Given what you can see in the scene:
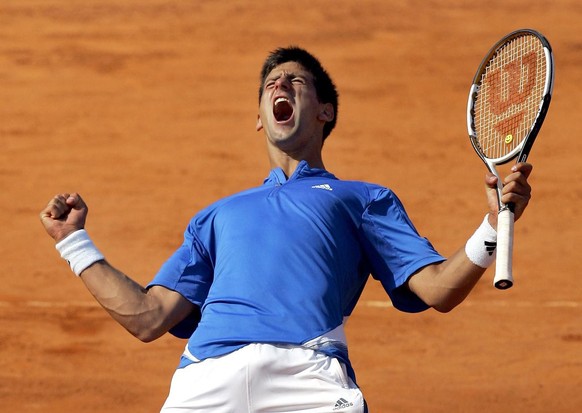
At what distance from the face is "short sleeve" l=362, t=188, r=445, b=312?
0.51 m

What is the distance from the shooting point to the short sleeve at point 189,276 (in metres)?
5.20

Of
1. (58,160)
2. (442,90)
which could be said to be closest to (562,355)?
(442,90)

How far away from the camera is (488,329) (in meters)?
9.28

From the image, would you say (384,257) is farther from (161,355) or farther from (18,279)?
(18,279)

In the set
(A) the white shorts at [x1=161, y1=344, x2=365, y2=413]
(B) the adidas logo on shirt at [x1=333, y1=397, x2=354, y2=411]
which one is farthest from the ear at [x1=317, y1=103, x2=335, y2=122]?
(B) the adidas logo on shirt at [x1=333, y1=397, x2=354, y2=411]

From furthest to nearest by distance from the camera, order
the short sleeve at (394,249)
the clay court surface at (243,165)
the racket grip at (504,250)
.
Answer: the clay court surface at (243,165) < the short sleeve at (394,249) < the racket grip at (504,250)

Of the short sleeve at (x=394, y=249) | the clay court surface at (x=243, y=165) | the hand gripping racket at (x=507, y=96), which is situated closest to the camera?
the short sleeve at (x=394, y=249)

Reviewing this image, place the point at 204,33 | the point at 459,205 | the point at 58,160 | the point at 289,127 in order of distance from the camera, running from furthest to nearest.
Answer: the point at 204,33 < the point at 58,160 < the point at 459,205 < the point at 289,127

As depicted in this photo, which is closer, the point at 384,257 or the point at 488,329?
the point at 384,257

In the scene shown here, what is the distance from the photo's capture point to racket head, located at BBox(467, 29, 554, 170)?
5375 mm

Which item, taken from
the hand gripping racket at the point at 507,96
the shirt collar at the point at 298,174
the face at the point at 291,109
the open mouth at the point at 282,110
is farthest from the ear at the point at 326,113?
the hand gripping racket at the point at 507,96

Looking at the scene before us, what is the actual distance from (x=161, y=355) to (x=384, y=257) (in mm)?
4336

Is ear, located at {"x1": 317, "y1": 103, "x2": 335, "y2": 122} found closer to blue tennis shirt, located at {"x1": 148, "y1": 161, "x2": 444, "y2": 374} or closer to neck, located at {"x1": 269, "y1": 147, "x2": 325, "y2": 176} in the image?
neck, located at {"x1": 269, "y1": 147, "x2": 325, "y2": 176}

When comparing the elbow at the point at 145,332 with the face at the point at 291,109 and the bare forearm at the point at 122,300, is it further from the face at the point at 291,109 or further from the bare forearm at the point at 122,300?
the face at the point at 291,109
